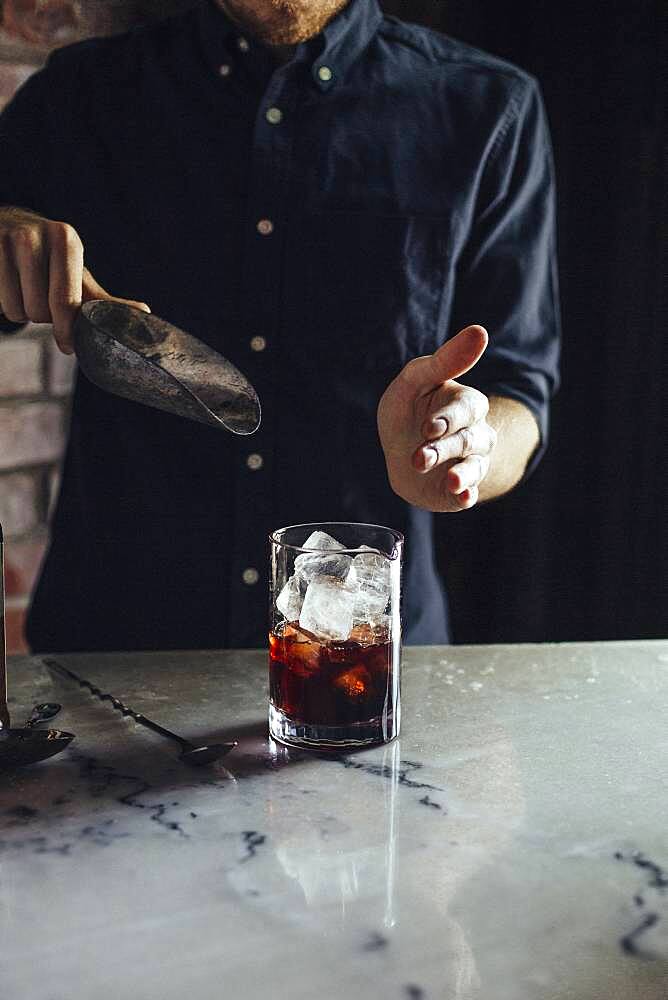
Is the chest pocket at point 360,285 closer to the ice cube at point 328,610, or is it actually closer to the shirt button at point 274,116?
the shirt button at point 274,116

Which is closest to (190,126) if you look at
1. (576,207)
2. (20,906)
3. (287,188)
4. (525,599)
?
(287,188)

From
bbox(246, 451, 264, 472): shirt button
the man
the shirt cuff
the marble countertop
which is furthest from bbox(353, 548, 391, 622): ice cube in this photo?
the shirt cuff

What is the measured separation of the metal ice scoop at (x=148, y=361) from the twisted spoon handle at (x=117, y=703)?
10.4 inches

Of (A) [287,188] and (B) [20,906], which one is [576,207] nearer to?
(A) [287,188]

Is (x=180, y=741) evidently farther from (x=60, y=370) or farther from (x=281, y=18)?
(x=281, y=18)

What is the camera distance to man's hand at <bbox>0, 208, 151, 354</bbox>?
1133mm

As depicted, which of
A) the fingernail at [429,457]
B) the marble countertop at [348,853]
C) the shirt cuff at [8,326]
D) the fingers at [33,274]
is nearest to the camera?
the marble countertop at [348,853]

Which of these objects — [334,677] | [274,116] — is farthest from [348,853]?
[274,116]

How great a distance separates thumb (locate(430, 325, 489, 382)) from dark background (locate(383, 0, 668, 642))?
1.88 feet

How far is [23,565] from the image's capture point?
1.37 meters

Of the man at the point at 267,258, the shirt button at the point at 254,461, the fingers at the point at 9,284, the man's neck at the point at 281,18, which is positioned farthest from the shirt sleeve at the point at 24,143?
the shirt button at the point at 254,461

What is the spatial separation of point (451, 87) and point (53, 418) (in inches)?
25.3

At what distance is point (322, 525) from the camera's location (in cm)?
95

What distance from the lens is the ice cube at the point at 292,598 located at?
86cm
